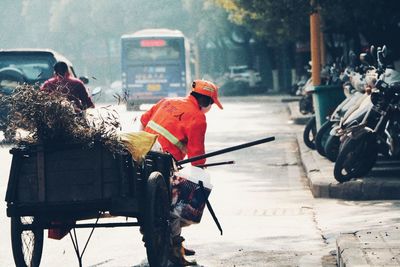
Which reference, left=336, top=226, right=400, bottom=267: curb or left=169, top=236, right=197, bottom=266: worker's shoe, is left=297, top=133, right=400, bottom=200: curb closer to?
left=336, top=226, right=400, bottom=267: curb

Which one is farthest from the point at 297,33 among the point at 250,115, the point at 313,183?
the point at 313,183

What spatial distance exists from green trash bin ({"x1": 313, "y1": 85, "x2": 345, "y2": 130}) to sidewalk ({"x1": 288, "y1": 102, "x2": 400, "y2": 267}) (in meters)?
0.61

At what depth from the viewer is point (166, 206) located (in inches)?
329

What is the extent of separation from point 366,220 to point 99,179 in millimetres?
3696

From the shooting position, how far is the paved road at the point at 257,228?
9.17 m

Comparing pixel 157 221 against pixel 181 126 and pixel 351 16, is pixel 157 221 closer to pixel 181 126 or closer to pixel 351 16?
pixel 181 126

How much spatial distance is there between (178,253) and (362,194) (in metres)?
4.56

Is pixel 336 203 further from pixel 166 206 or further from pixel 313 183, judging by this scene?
pixel 166 206

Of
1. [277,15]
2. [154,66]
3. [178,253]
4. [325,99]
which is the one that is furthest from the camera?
[154,66]

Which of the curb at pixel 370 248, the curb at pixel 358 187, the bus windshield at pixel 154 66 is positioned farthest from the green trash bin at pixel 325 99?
the bus windshield at pixel 154 66

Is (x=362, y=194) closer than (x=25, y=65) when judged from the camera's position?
Yes

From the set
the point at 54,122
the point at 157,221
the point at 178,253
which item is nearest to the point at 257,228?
the point at 178,253

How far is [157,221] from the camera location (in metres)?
8.22

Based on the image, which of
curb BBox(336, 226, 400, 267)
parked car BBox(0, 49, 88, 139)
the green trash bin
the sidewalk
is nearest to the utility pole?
the sidewalk
